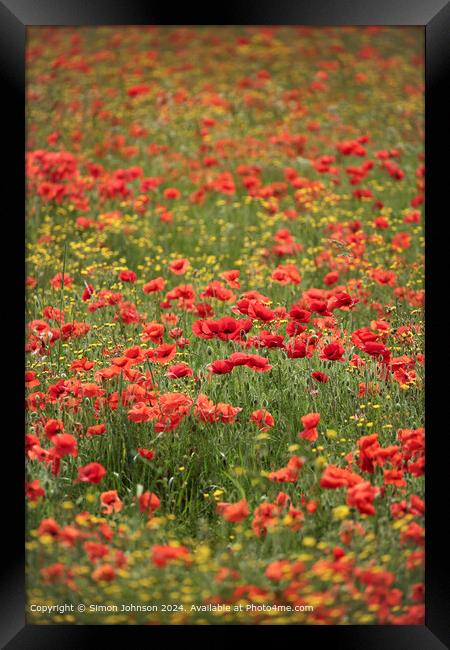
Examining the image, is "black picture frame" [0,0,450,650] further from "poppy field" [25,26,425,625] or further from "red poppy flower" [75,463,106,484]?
"red poppy flower" [75,463,106,484]

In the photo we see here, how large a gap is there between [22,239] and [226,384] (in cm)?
90

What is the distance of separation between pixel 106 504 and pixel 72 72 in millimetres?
4509

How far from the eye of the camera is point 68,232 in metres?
5.27

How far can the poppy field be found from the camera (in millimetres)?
3068

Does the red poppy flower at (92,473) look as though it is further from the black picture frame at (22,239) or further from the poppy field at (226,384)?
the black picture frame at (22,239)

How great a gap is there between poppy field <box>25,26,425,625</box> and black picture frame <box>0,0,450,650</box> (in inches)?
2.1

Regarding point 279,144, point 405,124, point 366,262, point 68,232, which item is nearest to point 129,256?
point 68,232

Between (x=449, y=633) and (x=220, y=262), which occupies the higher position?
(x=220, y=262)

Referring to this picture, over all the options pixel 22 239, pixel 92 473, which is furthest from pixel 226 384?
pixel 22 239

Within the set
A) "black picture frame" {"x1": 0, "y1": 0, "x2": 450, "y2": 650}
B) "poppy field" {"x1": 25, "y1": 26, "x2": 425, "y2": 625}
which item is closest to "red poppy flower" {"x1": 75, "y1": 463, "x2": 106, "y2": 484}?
"poppy field" {"x1": 25, "y1": 26, "x2": 425, "y2": 625}

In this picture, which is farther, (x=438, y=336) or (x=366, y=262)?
(x=366, y=262)

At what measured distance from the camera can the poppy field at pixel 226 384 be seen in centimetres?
307

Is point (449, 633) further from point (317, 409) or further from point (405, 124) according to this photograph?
point (405, 124)

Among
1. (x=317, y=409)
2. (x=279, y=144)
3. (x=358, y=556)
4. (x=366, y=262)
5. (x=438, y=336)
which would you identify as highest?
(x=279, y=144)
